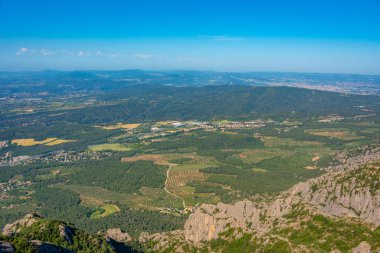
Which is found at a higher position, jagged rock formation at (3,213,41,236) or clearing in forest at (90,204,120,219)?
jagged rock formation at (3,213,41,236)

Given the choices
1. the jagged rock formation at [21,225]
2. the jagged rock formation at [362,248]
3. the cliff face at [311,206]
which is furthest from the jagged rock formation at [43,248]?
the jagged rock formation at [362,248]

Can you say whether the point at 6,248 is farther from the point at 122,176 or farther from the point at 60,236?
the point at 122,176

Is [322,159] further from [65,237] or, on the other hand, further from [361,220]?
[65,237]

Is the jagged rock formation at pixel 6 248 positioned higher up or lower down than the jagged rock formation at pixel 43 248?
higher up

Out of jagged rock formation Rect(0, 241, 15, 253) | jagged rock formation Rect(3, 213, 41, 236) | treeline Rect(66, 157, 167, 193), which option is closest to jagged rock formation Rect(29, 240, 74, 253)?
jagged rock formation Rect(0, 241, 15, 253)

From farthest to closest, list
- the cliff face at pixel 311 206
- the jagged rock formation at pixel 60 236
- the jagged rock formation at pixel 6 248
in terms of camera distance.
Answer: the cliff face at pixel 311 206, the jagged rock formation at pixel 60 236, the jagged rock formation at pixel 6 248

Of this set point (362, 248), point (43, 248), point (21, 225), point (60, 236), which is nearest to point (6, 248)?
point (43, 248)

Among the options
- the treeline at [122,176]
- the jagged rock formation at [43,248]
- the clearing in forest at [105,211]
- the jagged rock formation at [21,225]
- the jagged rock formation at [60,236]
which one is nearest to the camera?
the jagged rock formation at [43,248]

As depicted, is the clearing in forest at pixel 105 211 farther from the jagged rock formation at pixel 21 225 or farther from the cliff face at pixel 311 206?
the cliff face at pixel 311 206

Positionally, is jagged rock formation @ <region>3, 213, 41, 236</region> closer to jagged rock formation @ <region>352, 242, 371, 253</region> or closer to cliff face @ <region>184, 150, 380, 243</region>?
cliff face @ <region>184, 150, 380, 243</region>
